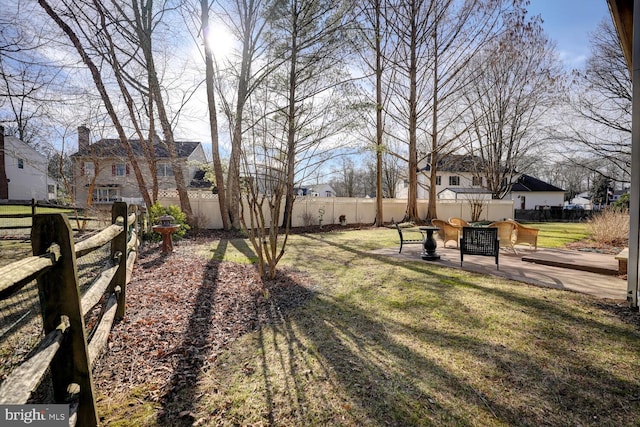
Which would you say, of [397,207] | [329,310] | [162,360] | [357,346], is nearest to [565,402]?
[357,346]

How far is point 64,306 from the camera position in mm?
1599

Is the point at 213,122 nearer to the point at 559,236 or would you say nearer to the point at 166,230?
the point at 166,230

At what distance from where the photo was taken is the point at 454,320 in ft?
11.8

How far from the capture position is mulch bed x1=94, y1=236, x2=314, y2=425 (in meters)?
2.37

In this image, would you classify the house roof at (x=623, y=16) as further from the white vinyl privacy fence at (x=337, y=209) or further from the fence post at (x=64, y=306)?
the white vinyl privacy fence at (x=337, y=209)

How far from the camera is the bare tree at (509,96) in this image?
13.0m

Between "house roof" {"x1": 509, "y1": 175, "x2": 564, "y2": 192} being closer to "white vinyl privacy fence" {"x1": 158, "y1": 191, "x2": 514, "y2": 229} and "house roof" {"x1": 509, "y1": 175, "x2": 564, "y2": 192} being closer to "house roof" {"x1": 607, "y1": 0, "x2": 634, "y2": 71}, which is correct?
"white vinyl privacy fence" {"x1": 158, "y1": 191, "x2": 514, "y2": 229}

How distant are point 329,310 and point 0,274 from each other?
132 inches

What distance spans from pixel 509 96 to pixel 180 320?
22741 millimetres

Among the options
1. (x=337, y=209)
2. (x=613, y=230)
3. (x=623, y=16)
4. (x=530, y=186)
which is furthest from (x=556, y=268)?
(x=530, y=186)

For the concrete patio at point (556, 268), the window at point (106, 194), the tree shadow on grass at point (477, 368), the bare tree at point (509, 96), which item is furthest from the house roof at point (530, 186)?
the window at point (106, 194)

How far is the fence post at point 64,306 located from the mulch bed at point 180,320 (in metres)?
0.62

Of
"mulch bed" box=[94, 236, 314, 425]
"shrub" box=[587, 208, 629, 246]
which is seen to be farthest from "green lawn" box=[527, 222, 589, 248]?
"mulch bed" box=[94, 236, 314, 425]

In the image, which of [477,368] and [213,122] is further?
[213,122]
